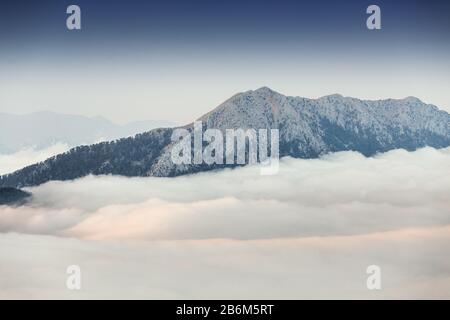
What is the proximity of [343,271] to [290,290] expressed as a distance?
5.13 ft

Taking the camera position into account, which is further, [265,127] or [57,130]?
[265,127]

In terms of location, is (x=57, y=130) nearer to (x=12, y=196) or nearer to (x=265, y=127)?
(x=12, y=196)

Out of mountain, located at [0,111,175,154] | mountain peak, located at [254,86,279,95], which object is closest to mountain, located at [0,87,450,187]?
mountain peak, located at [254,86,279,95]

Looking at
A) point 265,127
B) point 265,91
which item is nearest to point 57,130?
point 265,91

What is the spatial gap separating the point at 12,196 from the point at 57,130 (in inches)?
77.3

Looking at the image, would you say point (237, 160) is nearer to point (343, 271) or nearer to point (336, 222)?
point (336, 222)

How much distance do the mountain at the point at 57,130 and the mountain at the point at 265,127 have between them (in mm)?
389

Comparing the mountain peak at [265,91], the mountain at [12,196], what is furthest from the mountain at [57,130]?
the mountain peak at [265,91]

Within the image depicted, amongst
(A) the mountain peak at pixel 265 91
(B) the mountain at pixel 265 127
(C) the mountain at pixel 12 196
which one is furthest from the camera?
(B) the mountain at pixel 265 127

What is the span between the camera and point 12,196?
559 inches

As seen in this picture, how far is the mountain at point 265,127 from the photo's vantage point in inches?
606

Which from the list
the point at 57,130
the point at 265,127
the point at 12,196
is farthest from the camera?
the point at 265,127

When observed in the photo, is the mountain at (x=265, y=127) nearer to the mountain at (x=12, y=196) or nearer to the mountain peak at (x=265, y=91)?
the mountain peak at (x=265, y=91)
